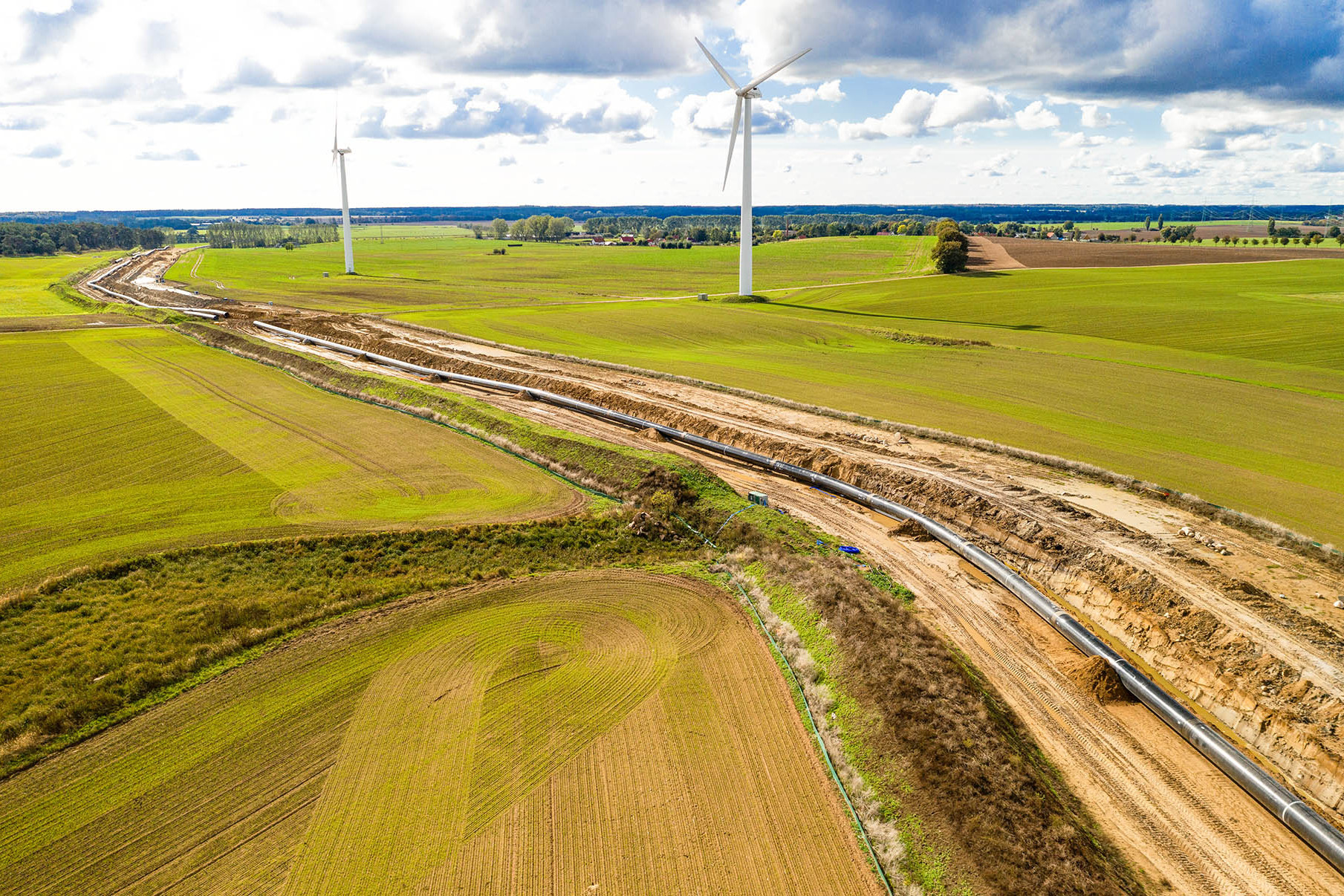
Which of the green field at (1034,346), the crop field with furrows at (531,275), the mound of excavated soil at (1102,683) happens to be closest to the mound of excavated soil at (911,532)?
the mound of excavated soil at (1102,683)

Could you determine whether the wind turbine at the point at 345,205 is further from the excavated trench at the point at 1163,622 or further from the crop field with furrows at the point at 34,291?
the excavated trench at the point at 1163,622

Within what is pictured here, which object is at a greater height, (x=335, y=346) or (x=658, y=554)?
(x=335, y=346)

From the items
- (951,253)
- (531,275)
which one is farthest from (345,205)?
(951,253)

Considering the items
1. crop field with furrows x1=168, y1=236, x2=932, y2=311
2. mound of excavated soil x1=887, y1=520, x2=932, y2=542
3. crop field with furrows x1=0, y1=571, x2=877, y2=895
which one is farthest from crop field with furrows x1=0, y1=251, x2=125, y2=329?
mound of excavated soil x1=887, y1=520, x2=932, y2=542

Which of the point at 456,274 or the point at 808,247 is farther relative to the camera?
the point at 808,247

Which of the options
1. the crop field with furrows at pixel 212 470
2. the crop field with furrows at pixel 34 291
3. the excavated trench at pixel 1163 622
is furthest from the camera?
the crop field with furrows at pixel 34 291

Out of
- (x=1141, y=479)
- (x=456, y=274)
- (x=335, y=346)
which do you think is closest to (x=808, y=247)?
(x=456, y=274)

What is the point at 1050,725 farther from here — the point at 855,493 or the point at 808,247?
→ the point at 808,247
